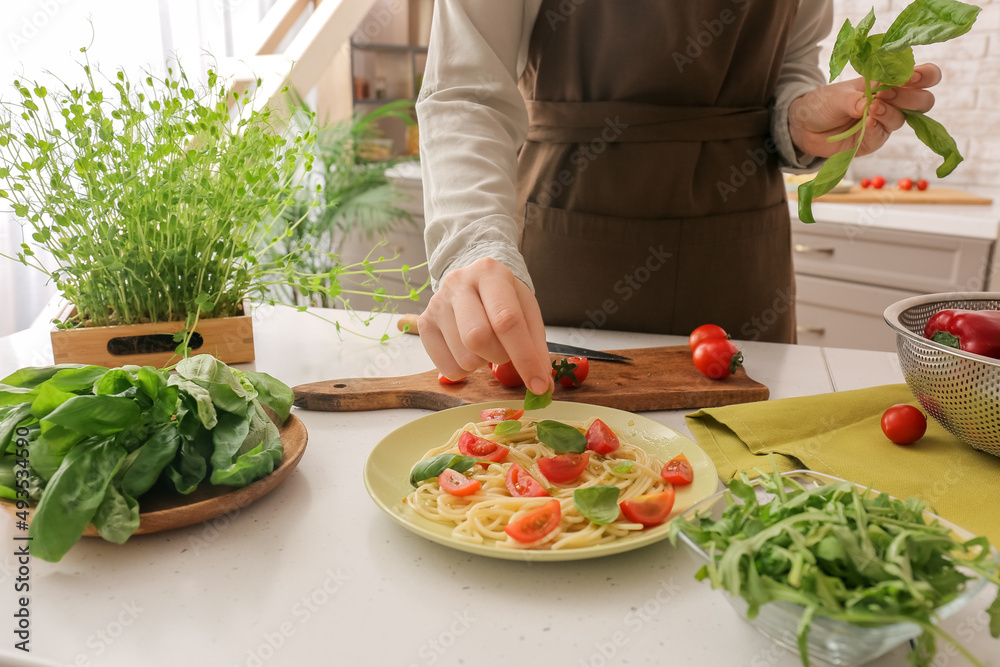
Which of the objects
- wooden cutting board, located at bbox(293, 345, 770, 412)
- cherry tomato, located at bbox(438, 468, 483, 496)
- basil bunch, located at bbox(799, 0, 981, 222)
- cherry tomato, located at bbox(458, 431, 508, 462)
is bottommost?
wooden cutting board, located at bbox(293, 345, 770, 412)

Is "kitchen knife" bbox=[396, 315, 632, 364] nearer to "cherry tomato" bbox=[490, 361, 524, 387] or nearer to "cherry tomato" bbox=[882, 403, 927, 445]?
"cherry tomato" bbox=[490, 361, 524, 387]

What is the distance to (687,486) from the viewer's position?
85cm

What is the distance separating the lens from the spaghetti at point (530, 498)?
0.74m

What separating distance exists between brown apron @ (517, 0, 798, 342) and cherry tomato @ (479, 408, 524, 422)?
571mm

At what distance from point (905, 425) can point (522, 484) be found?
0.52 m

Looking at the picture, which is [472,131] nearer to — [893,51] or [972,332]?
[893,51]

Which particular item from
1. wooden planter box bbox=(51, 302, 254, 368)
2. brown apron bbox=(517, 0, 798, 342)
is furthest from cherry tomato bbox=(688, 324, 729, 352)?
wooden planter box bbox=(51, 302, 254, 368)

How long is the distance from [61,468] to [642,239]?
1.12 meters

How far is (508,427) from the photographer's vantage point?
93 cm

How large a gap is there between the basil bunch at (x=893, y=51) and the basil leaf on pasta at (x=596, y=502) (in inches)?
15.7

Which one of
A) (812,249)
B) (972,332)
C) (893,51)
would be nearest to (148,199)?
(893,51)

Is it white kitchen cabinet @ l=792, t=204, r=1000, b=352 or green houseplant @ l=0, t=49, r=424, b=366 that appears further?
white kitchen cabinet @ l=792, t=204, r=1000, b=352

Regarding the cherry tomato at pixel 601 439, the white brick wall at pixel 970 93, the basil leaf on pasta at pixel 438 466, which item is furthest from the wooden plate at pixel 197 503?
the white brick wall at pixel 970 93

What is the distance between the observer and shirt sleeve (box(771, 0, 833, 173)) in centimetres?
153
